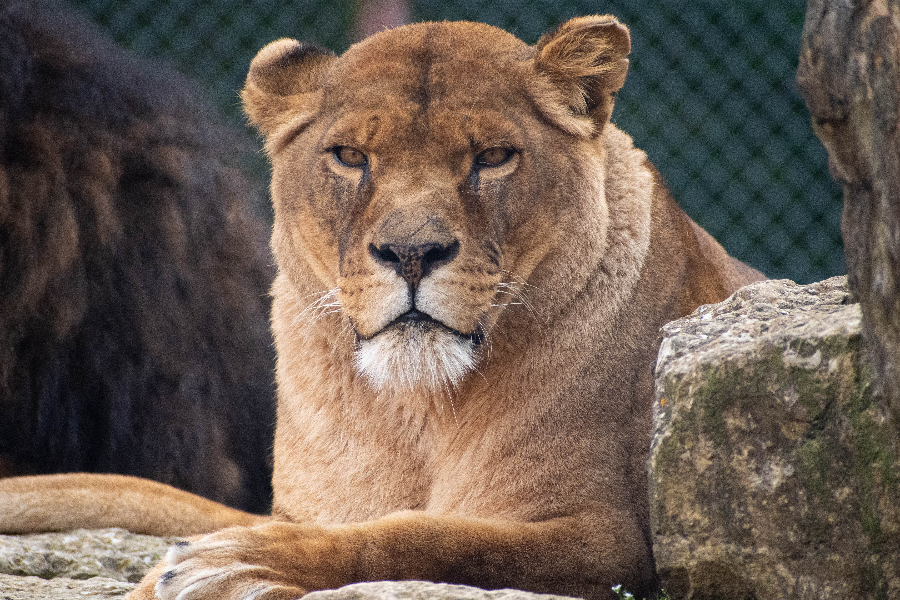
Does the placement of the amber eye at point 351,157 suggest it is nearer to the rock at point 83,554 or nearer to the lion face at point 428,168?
the lion face at point 428,168

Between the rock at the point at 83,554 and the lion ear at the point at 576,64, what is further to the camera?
the rock at the point at 83,554

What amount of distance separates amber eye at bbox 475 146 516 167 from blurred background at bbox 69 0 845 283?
2.49m

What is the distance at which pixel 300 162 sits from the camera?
2.10 metres

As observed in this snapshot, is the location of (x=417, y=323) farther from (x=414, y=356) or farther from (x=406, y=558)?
(x=406, y=558)

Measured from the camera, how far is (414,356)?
180cm

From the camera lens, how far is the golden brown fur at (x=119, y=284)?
9.59 ft

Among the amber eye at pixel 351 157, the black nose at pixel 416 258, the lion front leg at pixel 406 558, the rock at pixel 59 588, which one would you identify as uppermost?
the amber eye at pixel 351 157

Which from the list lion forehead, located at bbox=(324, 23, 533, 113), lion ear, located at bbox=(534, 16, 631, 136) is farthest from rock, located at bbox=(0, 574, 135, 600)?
lion ear, located at bbox=(534, 16, 631, 136)

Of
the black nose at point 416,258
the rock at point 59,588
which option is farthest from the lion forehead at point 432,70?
the rock at point 59,588

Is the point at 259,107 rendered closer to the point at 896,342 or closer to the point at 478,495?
the point at 478,495

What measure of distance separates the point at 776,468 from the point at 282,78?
3.97ft

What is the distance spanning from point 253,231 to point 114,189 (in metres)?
0.44

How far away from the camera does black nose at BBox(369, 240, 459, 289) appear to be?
175 centimetres

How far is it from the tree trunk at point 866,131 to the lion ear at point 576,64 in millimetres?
718
